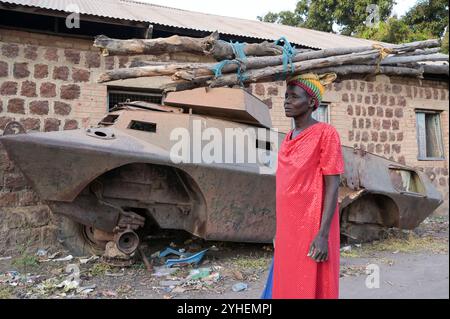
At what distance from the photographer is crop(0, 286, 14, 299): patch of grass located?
13.1 feet

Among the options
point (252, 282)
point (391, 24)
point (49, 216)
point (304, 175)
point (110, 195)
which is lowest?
point (252, 282)

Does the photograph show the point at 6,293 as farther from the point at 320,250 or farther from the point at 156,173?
the point at 320,250

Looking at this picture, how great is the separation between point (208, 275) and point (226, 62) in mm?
2586

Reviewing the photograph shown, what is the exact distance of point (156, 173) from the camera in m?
5.06

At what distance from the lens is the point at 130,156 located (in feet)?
14.6

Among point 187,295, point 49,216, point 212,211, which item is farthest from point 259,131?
point 49,216

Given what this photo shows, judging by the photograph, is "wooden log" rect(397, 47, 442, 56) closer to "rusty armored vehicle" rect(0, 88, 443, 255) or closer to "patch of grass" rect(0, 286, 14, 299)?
"rusty armored vehicle" rect(0, 88, 443, 255)

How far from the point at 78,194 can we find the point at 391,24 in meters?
7.93

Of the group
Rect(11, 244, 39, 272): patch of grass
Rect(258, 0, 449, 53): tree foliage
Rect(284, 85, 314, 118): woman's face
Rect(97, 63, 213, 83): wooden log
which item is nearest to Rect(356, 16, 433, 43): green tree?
Rect(258, 0, 449, 53): tree foliage

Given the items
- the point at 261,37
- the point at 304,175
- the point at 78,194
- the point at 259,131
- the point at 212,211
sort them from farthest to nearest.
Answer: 1. the point at 261,37
2. the point at 259,131
3. the point at 212,211
4. the point at 78,194
5. the point at 304,175

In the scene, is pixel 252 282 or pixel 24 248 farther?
pixel 24 248

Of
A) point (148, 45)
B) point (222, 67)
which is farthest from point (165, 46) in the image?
point (222, 67)

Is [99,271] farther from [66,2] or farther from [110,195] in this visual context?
[66,2]

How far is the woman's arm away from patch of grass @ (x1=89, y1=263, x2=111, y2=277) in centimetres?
312
